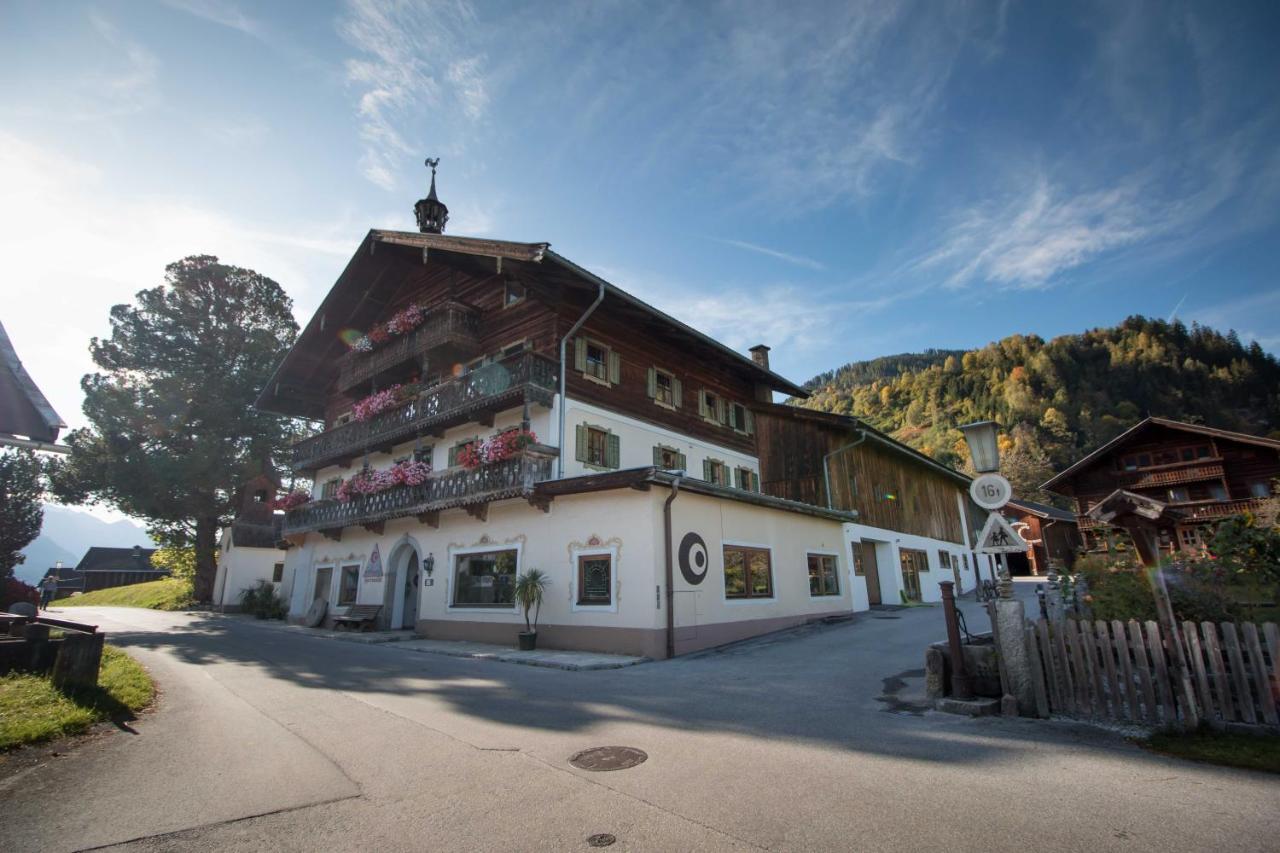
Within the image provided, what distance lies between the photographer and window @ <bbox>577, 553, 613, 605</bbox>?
14.8 m

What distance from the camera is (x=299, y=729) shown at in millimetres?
7309

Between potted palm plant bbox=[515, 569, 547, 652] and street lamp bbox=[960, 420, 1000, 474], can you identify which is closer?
street lamp bbox=[960, 420, 1000, 474]

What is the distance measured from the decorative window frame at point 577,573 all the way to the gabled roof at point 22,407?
33.1 ft

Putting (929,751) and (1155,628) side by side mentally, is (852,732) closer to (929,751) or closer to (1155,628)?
(929,751)

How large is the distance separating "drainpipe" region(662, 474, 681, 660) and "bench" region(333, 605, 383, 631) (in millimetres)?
12929

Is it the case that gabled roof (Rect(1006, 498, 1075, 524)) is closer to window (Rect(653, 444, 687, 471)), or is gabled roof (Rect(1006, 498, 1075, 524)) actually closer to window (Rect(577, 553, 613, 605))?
window (Rect(653, 444, 687, 471))

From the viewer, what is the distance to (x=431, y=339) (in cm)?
2078

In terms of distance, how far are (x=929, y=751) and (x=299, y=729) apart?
7079 mm

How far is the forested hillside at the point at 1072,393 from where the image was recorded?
80.8 m

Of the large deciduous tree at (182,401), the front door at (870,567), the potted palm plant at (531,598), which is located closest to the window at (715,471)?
the front door at (870,567)

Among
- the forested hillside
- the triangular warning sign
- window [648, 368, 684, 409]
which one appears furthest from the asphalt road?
the forested hillside

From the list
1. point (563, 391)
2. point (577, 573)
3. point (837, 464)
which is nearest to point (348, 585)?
point (577, 573)

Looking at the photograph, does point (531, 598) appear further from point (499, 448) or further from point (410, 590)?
point (410, 590)

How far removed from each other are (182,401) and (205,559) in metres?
11.4
